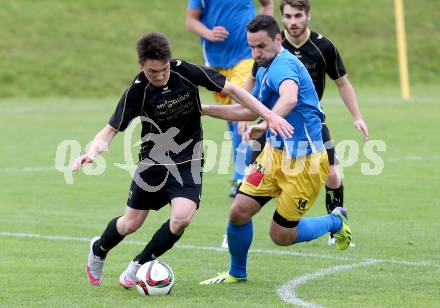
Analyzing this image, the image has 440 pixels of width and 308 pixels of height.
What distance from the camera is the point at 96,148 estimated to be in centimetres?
696

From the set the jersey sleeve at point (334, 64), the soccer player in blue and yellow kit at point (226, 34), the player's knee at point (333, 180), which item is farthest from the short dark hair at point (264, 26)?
the soccer player in blue and yellow kit at point (226, 34)

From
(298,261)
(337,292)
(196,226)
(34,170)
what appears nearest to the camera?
(337,292)

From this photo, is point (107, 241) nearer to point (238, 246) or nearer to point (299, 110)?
point (238, 246)

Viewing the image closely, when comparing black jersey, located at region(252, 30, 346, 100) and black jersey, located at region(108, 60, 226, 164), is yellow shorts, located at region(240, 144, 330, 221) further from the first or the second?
black jersey, located at region(252, 30, 346, 100)

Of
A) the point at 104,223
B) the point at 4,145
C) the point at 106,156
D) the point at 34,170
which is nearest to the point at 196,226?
the point at 104,223

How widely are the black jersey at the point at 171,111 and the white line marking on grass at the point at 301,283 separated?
1.17m

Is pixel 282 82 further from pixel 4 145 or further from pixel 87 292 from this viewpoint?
pixel 4 145

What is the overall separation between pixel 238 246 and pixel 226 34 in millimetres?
4846

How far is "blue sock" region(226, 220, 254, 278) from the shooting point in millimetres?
7473

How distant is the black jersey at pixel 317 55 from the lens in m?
9.12

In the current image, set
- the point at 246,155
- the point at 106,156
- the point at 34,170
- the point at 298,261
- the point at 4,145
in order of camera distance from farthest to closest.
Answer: the point at 4,145, the point at 106,156, the point at 34,170, the point at 246,155, the point at 298,261

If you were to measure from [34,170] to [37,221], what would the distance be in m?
3.97

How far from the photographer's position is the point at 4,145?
55.7 ft

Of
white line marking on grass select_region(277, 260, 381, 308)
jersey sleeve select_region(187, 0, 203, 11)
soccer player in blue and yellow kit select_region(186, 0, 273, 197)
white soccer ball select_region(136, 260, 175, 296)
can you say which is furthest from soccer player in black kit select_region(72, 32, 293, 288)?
jersey sleeve select_region(187, 0, 203, 11)
